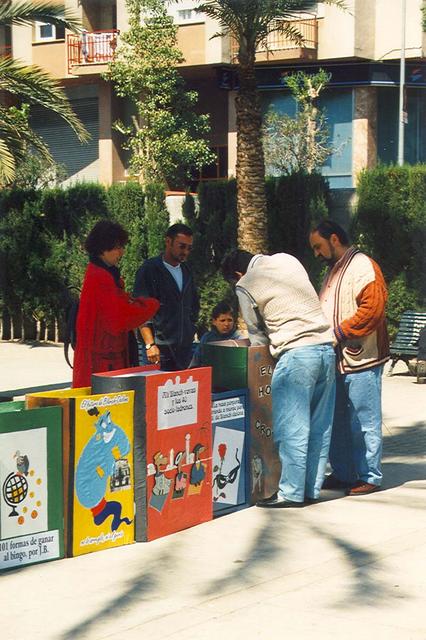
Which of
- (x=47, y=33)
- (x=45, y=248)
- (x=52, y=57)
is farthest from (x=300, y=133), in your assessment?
(x=45, y=248)

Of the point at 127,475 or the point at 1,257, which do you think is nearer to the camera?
the point at 127,475

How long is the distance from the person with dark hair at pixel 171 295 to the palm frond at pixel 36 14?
9.04 metres

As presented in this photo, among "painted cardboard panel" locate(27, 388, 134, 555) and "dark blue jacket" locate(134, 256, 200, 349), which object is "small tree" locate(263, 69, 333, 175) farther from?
"painted cardboard panel" locate(27, 388, 134, 555)

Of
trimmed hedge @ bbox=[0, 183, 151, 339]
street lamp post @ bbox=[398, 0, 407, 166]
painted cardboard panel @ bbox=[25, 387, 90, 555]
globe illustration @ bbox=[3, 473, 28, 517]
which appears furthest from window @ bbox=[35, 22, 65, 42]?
globe illustration @ bbox=[3, 473, 28, 517]

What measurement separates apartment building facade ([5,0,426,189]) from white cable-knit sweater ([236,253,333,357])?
1116 inches

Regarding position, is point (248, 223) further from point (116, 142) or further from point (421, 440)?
point (116, 142)

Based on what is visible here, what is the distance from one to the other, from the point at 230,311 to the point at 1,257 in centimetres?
1271

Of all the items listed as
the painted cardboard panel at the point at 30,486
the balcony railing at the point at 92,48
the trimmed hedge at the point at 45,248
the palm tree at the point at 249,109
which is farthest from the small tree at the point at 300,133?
the painted cardboard panel at the point at 30,486

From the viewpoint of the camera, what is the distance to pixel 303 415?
7.89m

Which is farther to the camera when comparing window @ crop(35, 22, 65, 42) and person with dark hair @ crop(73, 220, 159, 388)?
window @ crop(35, 22, 65, 42)

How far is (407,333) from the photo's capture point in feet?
53.1

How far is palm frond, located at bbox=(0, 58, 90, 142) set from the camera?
17547 millimetres

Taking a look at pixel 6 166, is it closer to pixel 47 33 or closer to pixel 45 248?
pixel 45 248

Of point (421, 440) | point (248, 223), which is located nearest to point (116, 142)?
point (248, 223)
